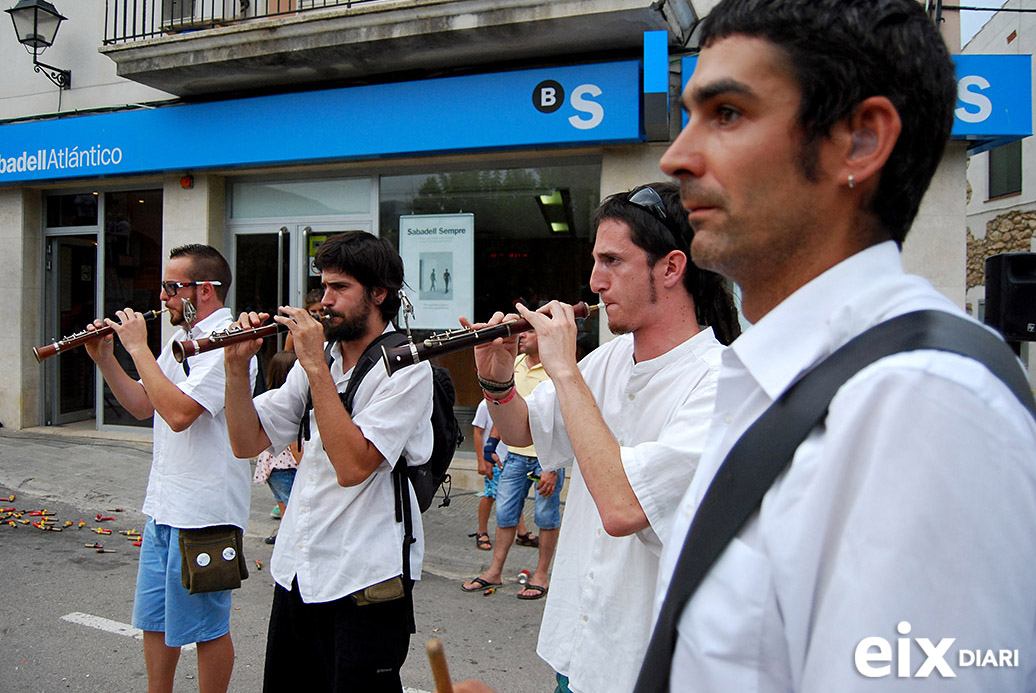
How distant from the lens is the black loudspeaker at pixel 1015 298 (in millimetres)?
3316

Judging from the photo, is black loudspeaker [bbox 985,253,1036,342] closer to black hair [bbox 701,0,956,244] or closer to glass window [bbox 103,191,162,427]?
black hair [bbox 701,0,956,244]

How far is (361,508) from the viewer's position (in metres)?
2.52

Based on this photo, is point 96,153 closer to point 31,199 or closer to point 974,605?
point 31,199

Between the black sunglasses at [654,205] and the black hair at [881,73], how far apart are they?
1119mm

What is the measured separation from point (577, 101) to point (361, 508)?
5.09 meters

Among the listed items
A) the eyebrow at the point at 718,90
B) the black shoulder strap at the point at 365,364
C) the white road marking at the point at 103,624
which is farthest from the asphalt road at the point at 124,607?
the eyebrow at the point at 718,90

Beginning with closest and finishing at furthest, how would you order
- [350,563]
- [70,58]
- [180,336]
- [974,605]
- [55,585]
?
[974,605]
[350,563]
[180,336]
[55,585]
[70,58]

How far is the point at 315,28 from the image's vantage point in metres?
7.15

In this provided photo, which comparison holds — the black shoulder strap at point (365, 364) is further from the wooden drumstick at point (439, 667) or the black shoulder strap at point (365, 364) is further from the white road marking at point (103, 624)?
the white road marking at point (103, 624)

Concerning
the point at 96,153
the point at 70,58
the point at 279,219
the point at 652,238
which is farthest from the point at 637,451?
the point at 70,58

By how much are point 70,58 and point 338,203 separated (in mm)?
4488

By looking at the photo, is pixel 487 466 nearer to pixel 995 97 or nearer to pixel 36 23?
pixel 995 97

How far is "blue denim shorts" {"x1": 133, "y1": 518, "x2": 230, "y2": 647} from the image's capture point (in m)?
2.92

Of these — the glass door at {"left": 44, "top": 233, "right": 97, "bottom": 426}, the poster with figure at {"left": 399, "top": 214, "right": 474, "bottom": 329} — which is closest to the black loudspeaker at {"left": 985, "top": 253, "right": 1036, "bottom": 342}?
the poster with figure at {"left": 399, "top": 214, "right": 474, "bottom": 329}
